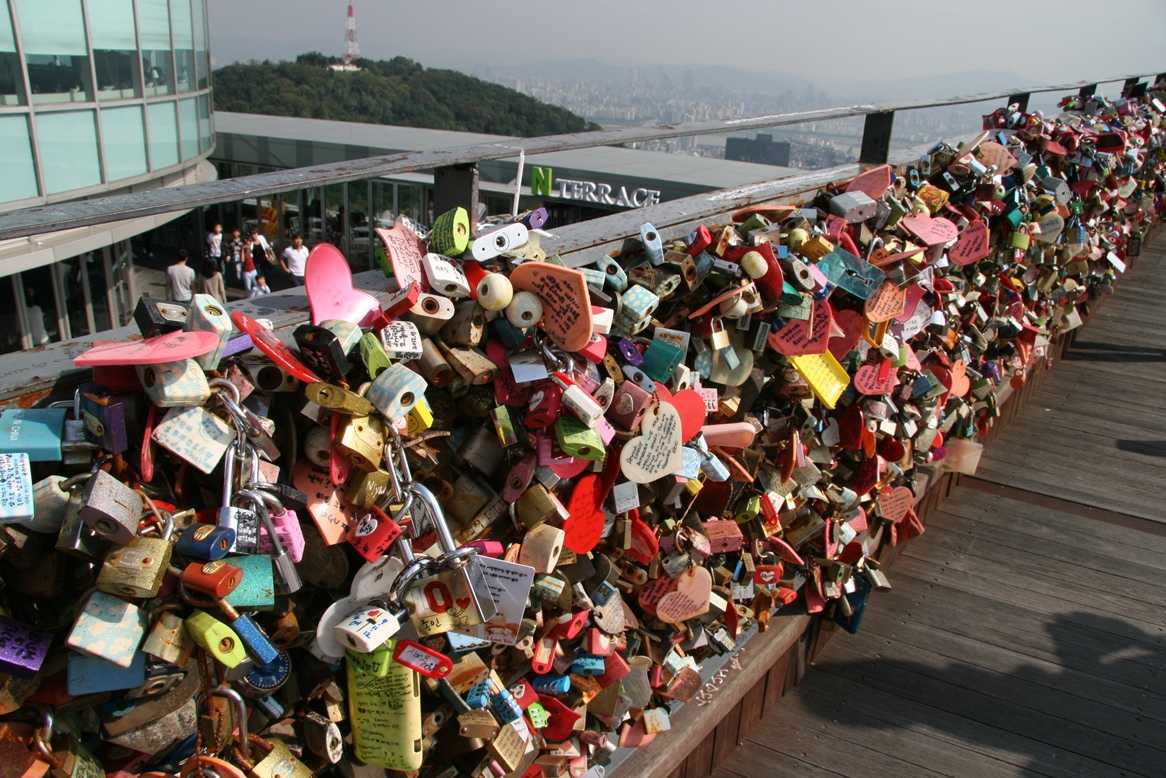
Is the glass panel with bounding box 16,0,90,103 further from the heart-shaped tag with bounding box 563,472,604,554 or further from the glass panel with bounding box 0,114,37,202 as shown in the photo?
the heart-shaped tag with bounding box 563,472,604,554

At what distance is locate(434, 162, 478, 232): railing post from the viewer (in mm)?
1770

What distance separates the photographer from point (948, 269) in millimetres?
3857

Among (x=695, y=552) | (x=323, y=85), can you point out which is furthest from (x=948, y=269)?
(x=323, y=85)

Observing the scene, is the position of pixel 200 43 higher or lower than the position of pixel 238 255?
higher

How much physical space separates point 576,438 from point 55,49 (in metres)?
15.8

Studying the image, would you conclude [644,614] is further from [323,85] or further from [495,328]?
[323,85]

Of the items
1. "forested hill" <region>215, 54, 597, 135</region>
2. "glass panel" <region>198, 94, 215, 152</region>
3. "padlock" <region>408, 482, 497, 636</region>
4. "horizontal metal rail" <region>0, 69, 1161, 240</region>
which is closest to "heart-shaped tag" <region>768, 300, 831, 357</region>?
"horizontal metal rail" <region>0, 69, 1161, 240</region>

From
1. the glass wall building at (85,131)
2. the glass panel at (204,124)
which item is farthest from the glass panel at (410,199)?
the glass wall building at (85,131)

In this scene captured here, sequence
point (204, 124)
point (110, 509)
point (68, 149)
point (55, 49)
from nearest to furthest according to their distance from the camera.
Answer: point (110, 509) < point (55, 49) < point (68, 149) < point (204, 124)

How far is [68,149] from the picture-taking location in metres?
14.4

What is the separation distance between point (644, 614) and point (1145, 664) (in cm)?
231

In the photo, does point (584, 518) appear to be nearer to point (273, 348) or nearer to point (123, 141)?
point (273, 348)

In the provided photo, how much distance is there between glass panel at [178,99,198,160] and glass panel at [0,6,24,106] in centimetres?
570

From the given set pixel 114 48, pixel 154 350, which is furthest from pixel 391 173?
pixel 114 48
